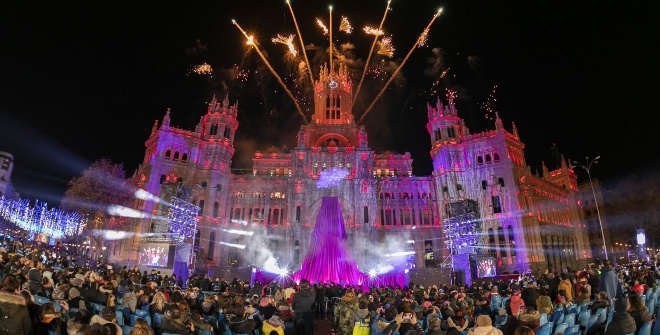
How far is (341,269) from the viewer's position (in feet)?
103

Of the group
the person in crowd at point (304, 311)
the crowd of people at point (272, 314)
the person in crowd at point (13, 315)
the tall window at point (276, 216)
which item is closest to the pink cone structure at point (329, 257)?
the crowd of people at point (272, 314)

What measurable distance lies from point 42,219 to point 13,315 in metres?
60.7

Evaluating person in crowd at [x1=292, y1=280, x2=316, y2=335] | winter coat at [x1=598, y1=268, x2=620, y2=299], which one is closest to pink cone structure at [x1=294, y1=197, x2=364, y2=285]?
person in crowd at [x1=292, y1=280, x2=316, y2=335]

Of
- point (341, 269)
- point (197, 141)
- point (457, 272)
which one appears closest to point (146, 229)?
point (197, 141)

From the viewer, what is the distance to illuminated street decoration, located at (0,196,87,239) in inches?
1827

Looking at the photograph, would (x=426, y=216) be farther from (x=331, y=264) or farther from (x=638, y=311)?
(x=638, y=311)

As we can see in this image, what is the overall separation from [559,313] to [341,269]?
2332 centimetres

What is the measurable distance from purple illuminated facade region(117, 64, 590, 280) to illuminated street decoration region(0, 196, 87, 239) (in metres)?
10.9

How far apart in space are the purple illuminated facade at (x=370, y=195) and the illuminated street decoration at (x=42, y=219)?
10.9 m

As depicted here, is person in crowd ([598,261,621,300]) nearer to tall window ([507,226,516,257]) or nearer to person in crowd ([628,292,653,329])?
person in crowd ([628,292,653,329])

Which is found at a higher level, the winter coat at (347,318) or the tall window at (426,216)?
the tall window at (426,216)

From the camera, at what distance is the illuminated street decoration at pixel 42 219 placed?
46.4 meters

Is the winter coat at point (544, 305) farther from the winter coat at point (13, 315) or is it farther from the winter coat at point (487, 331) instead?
the winter coat at point (13, 315)

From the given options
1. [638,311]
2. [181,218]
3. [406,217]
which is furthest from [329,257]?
[638,311]
